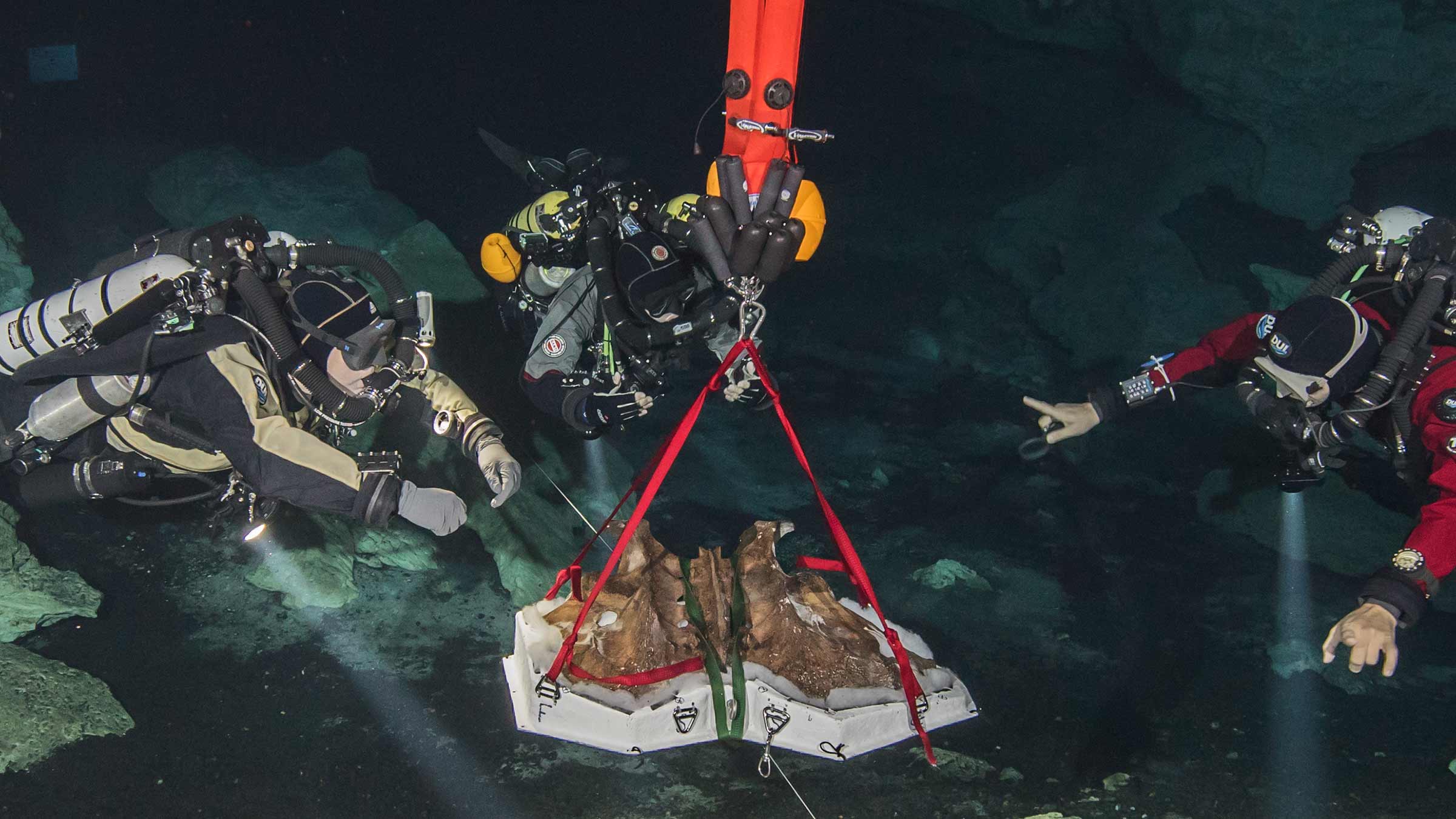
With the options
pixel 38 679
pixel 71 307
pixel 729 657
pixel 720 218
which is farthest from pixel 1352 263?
pixel 38 679

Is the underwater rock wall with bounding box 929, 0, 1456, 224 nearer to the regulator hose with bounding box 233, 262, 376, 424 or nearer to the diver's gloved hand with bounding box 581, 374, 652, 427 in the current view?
the diver's gloved hand with bounding box 581, 374, 652, 427

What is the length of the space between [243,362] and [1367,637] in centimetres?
388

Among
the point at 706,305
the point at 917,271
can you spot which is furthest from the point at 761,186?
the point at 917,271

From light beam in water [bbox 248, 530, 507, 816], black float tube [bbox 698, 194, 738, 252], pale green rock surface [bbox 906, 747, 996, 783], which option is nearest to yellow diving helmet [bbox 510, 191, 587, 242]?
black float tube [bbox 698, 194, 738, 252]

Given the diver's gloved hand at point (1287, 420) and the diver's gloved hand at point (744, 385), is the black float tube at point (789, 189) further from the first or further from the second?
the diver's gloved hand at point (1287, 420)

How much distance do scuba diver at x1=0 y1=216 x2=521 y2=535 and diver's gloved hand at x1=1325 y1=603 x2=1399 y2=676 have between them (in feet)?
9.72

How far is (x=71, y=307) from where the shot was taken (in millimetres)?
3086

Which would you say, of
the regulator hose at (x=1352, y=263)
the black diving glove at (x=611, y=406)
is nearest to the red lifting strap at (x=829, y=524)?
the black diving glove at (x=611, y=406)

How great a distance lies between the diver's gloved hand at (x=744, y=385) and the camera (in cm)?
396

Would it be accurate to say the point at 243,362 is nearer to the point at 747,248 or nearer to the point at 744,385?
the point at 747,248

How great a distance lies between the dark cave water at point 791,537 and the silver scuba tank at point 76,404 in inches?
48.4

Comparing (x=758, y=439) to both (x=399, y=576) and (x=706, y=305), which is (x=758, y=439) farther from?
(x=399, y=576)

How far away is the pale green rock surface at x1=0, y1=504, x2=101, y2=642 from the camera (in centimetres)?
405

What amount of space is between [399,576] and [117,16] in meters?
4.30
